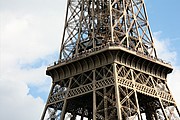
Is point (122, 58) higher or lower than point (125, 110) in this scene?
higher

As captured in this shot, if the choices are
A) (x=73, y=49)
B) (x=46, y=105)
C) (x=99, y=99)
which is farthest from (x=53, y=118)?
(x=73, y=49)

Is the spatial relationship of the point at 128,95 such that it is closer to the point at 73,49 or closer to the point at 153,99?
the point at 153,99

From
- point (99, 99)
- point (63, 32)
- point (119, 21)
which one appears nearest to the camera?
point (99, 99)

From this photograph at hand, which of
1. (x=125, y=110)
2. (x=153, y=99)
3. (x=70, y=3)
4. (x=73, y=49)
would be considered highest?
(x=70, y=3)

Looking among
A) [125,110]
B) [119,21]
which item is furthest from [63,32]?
[125,110]

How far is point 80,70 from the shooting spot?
148 feet

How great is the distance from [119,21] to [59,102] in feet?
35.8

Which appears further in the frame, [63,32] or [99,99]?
[63,32]

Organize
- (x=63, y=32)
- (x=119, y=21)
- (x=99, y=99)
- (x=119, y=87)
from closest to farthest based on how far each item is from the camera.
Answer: (x=119, y=87) → (x=99, y=99) → (x=119, y=21) → (x=63, y=32)

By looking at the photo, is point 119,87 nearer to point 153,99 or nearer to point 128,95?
point 128,95

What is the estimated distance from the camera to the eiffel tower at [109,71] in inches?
1658

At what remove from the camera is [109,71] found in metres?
42.6

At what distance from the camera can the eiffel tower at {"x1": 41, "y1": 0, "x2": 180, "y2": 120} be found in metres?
42.1

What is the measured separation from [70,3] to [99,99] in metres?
14.3
